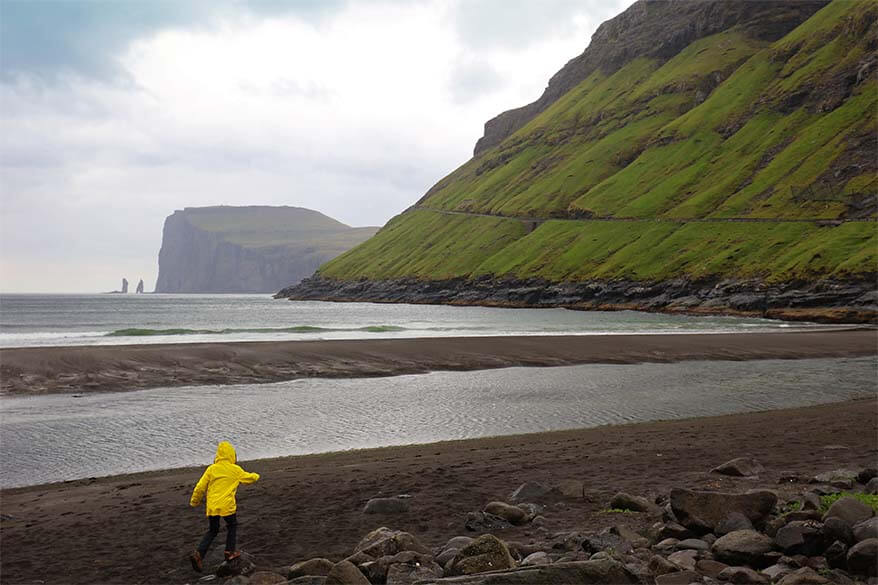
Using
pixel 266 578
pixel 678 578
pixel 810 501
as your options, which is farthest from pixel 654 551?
pixel 266 578

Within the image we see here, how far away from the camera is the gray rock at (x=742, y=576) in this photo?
29.0ft

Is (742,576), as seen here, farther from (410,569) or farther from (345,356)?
(345,356)

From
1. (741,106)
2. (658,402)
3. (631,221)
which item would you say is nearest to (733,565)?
(658,402)

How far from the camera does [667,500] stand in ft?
44.2

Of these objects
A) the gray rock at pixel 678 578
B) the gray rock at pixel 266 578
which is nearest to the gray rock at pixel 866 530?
the gray rock at pixel 678 578

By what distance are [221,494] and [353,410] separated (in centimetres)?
1668

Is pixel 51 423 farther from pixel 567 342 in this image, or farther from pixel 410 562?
pixel 567 342

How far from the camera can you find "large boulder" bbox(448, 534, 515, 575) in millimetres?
9242

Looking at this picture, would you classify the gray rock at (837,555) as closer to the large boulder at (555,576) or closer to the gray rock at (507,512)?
the large boulder at (555,576)

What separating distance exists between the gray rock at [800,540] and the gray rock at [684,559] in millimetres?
1271

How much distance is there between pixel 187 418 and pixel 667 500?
65.4 ft

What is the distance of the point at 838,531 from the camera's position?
9.52m

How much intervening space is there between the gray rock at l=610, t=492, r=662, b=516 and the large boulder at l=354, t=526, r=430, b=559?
444 centimetres

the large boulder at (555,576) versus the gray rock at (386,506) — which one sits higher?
the large boulder at (555,576)
